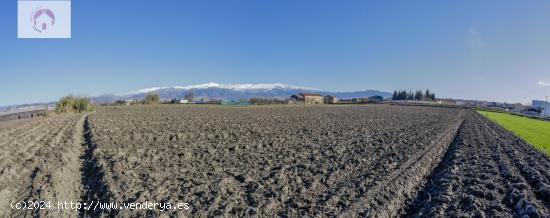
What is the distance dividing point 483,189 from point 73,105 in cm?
4585

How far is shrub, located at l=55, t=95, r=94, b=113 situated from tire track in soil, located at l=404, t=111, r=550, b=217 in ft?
140

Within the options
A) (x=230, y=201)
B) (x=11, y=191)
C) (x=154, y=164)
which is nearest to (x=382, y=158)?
(x=230, y=201)

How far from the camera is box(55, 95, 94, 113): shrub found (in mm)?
38844

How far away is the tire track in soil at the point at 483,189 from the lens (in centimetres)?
600

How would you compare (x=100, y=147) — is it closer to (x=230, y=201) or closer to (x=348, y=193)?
(x=230, y=201)

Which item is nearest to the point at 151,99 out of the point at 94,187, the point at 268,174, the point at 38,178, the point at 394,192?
the point at 38,178

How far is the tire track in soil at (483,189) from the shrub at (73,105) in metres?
42.7

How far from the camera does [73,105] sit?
40.8 metres

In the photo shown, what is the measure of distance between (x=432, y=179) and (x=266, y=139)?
7.61 m

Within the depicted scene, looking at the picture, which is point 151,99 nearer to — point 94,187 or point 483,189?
point 94,187

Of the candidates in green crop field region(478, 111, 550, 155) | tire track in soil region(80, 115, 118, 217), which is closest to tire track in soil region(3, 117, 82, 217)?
tire track in soil region(80, 115, 118, 217)

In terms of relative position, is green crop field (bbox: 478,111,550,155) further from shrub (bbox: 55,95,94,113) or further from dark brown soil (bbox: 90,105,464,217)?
shrub (bbox: 55,95,94,113)

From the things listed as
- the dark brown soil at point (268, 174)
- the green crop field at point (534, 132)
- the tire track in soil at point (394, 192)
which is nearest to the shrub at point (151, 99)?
the dark brown soil at point (268, 174)

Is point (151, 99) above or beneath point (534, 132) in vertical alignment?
above
